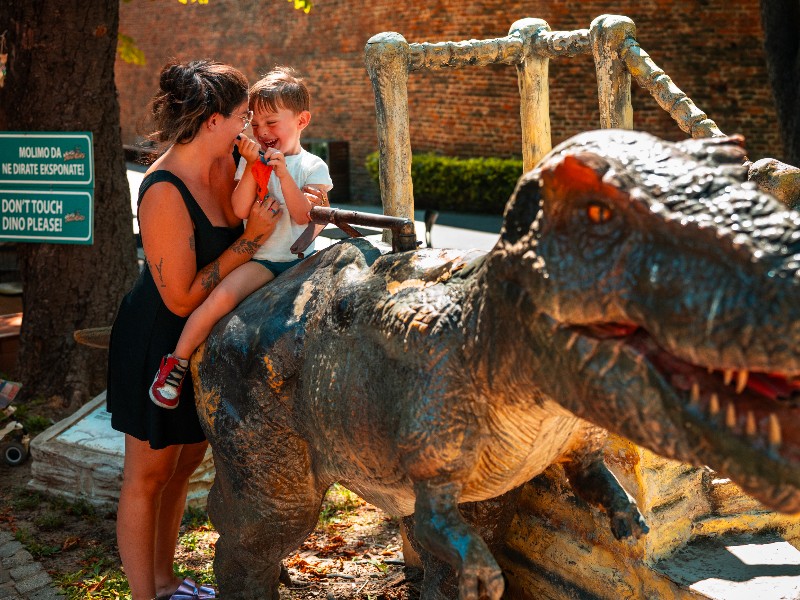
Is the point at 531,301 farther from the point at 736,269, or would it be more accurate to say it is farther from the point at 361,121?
the point at 361,121

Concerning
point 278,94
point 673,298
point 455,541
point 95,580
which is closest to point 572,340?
point 673,298

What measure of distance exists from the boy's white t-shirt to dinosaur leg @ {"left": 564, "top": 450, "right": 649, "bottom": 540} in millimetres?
1158

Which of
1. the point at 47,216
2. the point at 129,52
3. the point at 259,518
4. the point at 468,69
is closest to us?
the point at 259,518

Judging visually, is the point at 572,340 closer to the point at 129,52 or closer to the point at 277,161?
the point at 277,161

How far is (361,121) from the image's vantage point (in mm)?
19203

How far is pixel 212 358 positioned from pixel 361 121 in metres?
16.9

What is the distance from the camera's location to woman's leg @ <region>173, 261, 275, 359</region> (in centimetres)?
284

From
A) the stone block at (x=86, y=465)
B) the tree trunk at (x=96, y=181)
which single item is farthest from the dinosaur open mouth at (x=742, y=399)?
the tree trunk at (x=96, y=181)

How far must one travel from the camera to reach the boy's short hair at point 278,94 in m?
3.40

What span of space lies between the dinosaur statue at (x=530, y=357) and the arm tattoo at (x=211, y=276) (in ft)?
0.75

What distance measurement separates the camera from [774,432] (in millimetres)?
1653

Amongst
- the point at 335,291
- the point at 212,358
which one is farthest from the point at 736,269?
the point at 212,358

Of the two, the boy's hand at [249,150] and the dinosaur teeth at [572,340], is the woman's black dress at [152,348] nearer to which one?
the boy's hand at [249,150]

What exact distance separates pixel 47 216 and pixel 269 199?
351 centimetres
